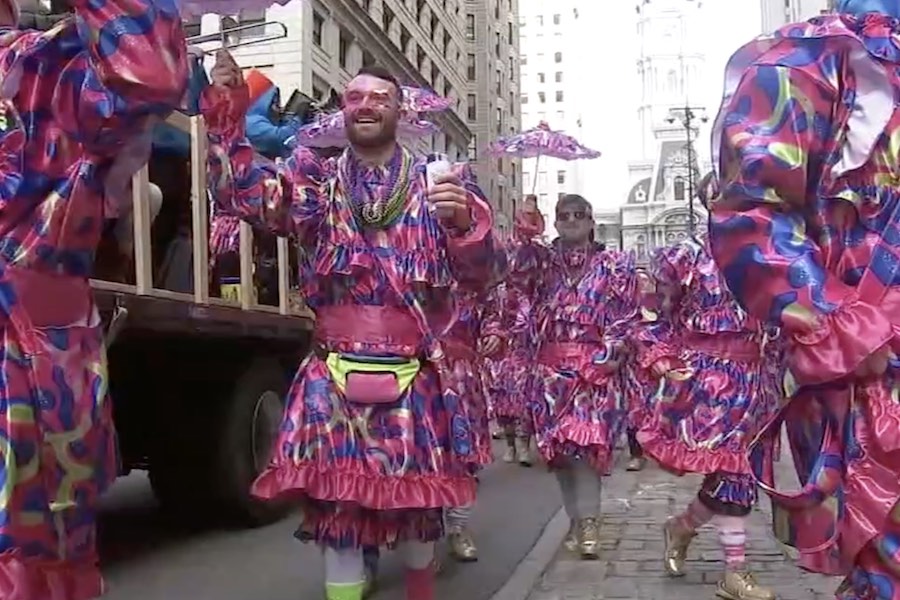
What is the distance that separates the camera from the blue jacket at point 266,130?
22.3 ft

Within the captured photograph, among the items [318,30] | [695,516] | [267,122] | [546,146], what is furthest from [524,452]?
[318,30]

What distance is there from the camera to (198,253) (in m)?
6.45

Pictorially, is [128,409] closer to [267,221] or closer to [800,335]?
[267,221]

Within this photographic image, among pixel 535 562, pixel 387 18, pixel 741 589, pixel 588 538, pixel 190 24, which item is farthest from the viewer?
pixel 387 18

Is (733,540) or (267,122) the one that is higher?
(267,122)

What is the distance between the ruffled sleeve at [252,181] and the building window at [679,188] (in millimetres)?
72872

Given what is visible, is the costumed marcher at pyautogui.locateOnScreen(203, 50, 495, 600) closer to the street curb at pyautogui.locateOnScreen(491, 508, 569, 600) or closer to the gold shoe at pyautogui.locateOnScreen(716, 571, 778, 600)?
the street curb at pyautogui.locateOnScreen(491, 508, 569, 600)

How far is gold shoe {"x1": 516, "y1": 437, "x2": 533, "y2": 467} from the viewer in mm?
11266

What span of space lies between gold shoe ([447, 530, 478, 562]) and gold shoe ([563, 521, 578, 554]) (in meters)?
0.51

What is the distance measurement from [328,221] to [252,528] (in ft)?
12.5

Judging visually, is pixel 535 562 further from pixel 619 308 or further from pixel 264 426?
pixel 264 426

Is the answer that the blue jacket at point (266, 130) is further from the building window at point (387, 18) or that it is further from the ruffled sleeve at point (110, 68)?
the building window at point (387, 18)

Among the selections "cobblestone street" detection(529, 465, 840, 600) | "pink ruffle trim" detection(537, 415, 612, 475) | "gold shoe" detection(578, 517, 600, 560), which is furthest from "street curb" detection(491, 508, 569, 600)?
"pink ruffle trim" detection(537, 415, 612, 475)

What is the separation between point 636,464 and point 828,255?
8411mm
